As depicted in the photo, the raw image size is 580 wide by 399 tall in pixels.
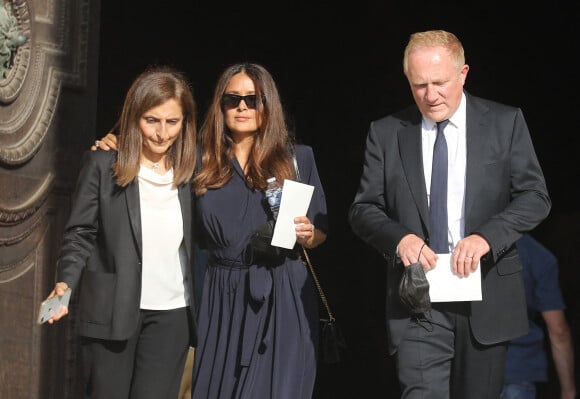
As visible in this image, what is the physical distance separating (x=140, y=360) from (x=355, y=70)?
4779mm

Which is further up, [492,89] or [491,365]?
[492,89]

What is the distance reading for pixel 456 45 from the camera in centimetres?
479

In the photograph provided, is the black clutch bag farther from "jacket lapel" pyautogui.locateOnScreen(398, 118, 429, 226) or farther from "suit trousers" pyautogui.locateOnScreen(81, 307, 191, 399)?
"suit trousers" pyautogui.locateOnScreen(81, 307, 191, 399)

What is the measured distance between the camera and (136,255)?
4.96 m

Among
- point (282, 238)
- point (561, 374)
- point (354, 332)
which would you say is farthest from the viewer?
point (354, 332)

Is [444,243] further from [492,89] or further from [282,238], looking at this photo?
[492,89]

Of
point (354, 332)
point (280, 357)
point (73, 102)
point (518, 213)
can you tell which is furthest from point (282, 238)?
point (354, 332)

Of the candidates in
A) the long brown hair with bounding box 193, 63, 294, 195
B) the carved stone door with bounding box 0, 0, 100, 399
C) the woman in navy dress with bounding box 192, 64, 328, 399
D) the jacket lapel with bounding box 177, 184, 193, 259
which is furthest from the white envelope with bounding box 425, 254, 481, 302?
the carved stone door with bounding box 0, 0, 100, 399

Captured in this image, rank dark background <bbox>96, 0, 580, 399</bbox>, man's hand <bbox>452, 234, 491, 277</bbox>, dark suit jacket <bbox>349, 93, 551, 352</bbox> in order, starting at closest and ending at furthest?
man's hand <bbox>452, 234, 491, 277</bbox> < dark suit jacket <bbox>349, 93, 551, 352</bbox> < dark background <bbox>96, 0, 580, 399</bbox>

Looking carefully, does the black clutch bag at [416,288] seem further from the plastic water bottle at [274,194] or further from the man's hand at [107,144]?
the man's hand at [107,144]

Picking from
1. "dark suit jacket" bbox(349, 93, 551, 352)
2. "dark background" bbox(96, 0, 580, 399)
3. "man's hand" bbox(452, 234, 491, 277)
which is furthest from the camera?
"dark background" bbox(96, 0, 580, 399)

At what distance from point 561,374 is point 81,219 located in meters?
2.51

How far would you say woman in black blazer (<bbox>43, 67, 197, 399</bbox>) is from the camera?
4.91 metres

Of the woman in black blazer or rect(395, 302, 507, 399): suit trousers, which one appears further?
the woman in black blazer
